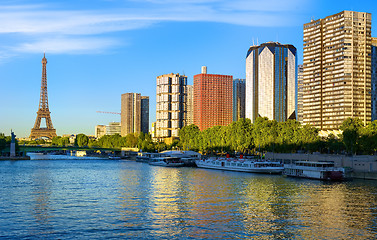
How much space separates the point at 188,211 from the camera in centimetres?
5875

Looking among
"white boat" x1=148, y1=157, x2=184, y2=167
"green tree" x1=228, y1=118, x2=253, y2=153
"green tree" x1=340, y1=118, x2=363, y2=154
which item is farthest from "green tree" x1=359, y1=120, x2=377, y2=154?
"white boat" x1=148, y1=157, x2=184, y2=167

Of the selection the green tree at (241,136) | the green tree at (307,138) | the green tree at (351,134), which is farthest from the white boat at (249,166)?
the green tree at (241,136)

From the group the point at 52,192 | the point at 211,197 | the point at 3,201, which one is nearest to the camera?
the point at 3,201

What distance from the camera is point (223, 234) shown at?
46.1 m

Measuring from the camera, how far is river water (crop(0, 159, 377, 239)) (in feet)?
153

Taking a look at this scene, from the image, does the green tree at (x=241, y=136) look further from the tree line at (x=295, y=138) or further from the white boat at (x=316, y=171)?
the white boat at (x=316, y=171)

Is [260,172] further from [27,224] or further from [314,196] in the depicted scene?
[27,224]

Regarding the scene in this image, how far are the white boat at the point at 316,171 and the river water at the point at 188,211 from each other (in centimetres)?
935

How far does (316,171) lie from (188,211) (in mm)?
52057

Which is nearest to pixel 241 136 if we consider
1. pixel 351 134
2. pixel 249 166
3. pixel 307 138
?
pixel 307 138

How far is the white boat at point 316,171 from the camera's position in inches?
3877

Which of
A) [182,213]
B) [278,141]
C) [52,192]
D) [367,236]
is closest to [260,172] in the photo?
[278,141]

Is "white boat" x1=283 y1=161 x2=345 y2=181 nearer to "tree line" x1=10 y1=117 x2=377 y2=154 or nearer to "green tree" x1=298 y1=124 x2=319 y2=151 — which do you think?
"tree line" x1=10 y1=117 x2=377 y2=154

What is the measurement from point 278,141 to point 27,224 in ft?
414
